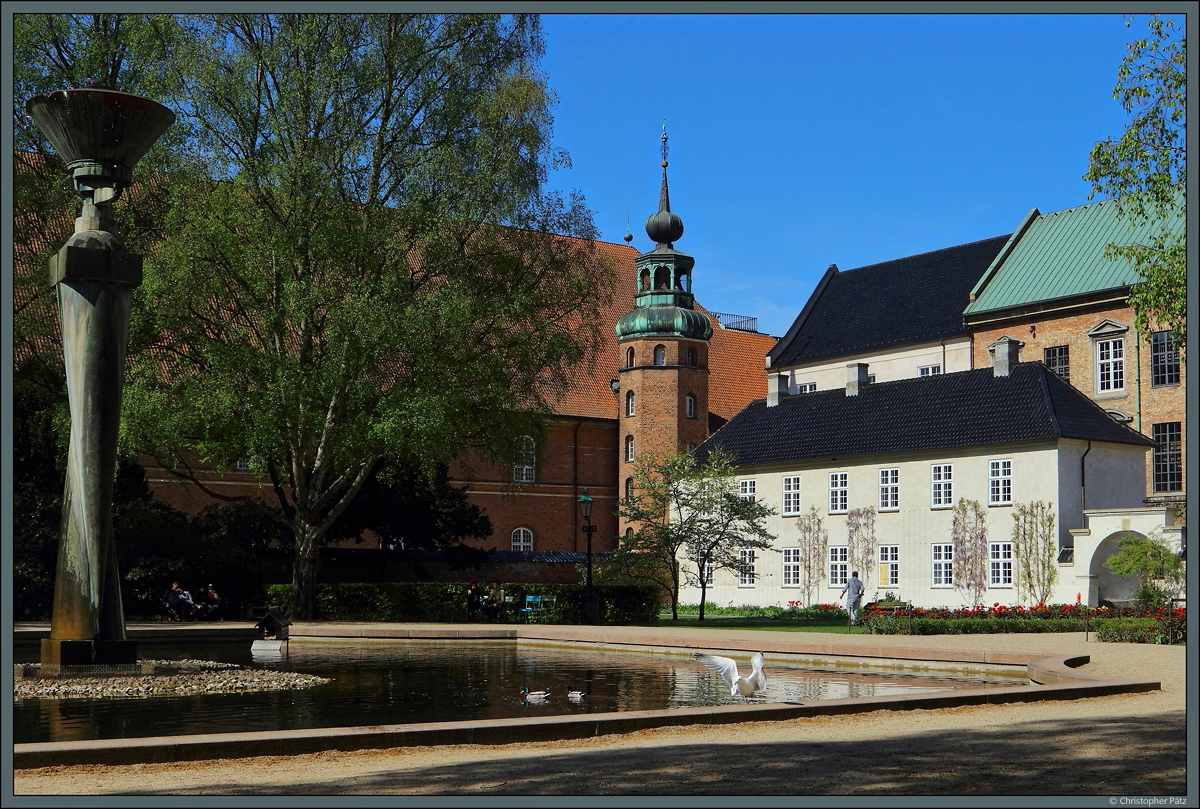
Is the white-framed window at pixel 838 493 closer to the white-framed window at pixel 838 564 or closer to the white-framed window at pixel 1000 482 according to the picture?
the white-framed window at pixel 838 564

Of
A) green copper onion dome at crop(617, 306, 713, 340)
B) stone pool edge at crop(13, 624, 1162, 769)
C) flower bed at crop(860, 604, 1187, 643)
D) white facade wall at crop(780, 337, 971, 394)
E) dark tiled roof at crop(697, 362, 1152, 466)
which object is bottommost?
flower bed at crop(860, 604, 1187, 643)

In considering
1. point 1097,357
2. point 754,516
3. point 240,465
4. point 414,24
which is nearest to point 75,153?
point 414,24

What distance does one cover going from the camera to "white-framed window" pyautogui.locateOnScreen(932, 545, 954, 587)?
147ft

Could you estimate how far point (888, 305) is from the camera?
61.4 m

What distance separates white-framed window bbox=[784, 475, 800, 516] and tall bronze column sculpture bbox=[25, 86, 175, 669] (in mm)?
37533

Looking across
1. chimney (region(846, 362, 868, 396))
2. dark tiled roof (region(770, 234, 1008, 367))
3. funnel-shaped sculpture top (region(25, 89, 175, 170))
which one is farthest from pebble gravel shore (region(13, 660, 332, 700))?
dark tiled roof (region(770, 234, 1008, 367))

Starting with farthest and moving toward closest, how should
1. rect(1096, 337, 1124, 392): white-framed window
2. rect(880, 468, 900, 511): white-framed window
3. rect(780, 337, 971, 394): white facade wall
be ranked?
1. rect(780, 337, 971, 394): white facade wall
2. rect(1096, 337, 1124, 392): white-framed window
3. rect(880, 468, 900, 511): white-framed window

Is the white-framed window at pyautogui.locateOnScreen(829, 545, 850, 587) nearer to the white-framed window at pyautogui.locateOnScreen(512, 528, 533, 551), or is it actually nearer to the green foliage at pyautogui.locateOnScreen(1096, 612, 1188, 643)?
the white-framed window at pyautogui.locateOnScreen(512, 528, 533, 551)

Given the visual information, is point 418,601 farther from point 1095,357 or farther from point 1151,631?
point 1095,357

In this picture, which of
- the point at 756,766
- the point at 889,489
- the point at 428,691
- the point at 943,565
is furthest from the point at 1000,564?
the point at 756,766

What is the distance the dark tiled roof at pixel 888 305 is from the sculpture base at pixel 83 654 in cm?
4678

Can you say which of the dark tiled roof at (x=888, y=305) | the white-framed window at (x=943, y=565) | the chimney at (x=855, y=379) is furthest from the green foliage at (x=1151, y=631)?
the dark tiled roof at (x=888, y=305)

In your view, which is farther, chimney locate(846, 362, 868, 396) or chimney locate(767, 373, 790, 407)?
chimney locate(767, 373, 790, 407)

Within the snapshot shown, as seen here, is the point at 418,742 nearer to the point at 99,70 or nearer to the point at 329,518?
the point at 329,518
